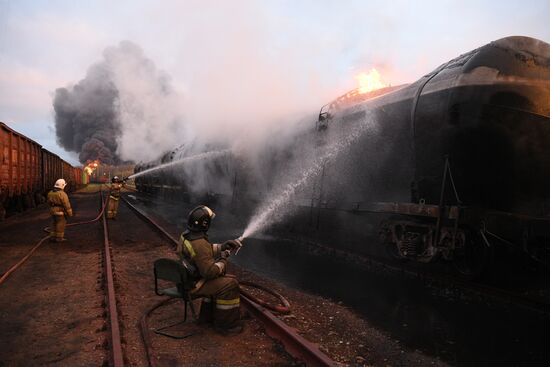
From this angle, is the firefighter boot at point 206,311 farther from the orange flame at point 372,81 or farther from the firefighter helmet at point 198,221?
the orange flame at point 372,81

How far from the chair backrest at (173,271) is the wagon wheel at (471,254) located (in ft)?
12.3

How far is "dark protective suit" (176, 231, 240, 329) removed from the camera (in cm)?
403

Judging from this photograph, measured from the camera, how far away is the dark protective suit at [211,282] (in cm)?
403

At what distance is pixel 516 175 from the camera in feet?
17.5

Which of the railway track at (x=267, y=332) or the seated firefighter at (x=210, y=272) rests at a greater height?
the seated firefighter at (x=210, y=272)

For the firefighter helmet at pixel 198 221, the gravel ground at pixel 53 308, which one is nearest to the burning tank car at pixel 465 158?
the firefighter helmet at pixel 198 221

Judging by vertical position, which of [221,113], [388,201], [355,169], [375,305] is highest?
[221,113]

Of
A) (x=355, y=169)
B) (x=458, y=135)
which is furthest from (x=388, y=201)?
(x=458, y=135)

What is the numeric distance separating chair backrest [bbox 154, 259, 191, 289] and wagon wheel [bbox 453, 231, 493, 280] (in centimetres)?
375

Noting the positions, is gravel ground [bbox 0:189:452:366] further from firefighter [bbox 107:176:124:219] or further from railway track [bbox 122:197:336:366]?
firefighter [bbox 107:176:124:219]

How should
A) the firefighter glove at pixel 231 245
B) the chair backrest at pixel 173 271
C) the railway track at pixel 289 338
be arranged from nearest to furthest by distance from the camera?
the railway track at pixel 289 338, the chair backrest at pixel 173 271, the firefighter glove at pixel 231 245

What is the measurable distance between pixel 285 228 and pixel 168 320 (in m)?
6.72

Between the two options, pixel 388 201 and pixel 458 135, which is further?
pixel 388 201

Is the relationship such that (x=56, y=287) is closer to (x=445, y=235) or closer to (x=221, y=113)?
(x=445, y=235)
